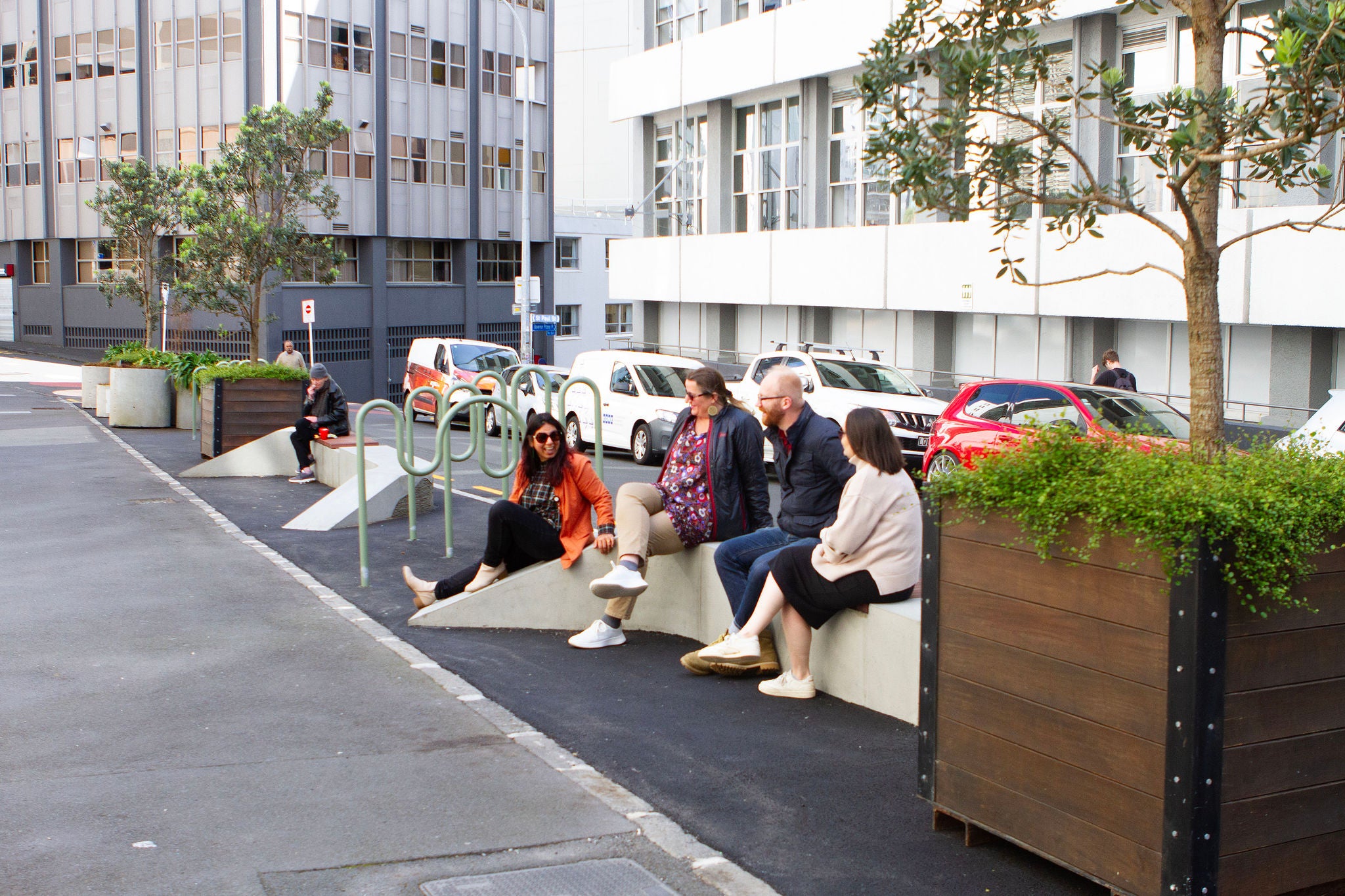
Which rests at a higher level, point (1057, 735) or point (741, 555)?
point (741, 555)

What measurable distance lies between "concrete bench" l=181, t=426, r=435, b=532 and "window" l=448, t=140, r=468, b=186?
36781 mm

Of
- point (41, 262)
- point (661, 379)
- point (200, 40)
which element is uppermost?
point (200, 40)

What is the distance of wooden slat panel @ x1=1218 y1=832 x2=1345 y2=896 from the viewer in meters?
4.08

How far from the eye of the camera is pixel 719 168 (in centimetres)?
3356

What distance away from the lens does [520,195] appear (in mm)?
57219

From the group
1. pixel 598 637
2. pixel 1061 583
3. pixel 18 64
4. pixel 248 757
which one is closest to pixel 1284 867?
pixel 1061 583

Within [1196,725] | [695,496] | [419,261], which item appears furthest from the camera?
[419,261]

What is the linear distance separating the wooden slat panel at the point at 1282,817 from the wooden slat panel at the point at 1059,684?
0.32m

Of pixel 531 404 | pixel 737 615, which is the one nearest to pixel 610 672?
pixel 737 615

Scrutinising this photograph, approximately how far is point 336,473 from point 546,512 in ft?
24.9

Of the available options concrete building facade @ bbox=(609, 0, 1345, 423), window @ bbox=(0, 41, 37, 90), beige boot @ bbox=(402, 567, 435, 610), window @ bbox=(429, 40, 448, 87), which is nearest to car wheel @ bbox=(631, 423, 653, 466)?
concrete building facade @ bbox=(609, 0, 1345, 423)

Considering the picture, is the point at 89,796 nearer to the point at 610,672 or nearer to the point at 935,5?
the point at 610,672

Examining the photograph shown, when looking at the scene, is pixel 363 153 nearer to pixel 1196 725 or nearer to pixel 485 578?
pixel 485 578

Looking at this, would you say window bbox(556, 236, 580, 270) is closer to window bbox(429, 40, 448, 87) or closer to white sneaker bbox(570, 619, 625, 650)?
window bbox(429, 40, 448, 87)
